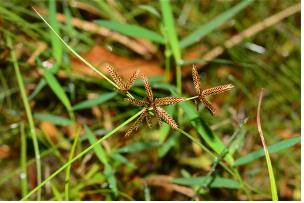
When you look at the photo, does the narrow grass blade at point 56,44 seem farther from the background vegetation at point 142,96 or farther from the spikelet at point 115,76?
the spikelet at point 115,76

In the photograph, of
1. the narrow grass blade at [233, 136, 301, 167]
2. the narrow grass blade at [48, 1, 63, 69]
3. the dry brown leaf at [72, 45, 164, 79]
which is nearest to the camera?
the narrow grass blade at [233, 136, 301, 167]

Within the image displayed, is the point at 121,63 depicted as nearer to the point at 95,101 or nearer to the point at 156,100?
the point at 95,101

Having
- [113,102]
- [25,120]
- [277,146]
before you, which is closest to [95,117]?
[113,102]

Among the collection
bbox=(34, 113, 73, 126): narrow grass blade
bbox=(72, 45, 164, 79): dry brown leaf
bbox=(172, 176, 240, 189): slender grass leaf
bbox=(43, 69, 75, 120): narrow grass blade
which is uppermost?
bbox=(72, 45, 164, 79): dry brown leaf

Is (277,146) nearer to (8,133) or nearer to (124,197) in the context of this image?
(124,197)

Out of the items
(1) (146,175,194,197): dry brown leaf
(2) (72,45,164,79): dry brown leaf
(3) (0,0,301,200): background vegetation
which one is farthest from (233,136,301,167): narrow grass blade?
(2) (72,45,164,79): dry brown leaf

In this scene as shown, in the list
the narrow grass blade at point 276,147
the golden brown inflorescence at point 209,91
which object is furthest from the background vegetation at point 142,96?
the golden brown inflorescence at point 209,91

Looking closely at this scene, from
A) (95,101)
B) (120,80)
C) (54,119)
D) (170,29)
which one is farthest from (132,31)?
(120,80)

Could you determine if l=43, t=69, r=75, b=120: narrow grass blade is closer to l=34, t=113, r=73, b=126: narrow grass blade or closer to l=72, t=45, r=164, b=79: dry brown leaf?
l=34, t=113, r=73, b=126: narrow grass blade
